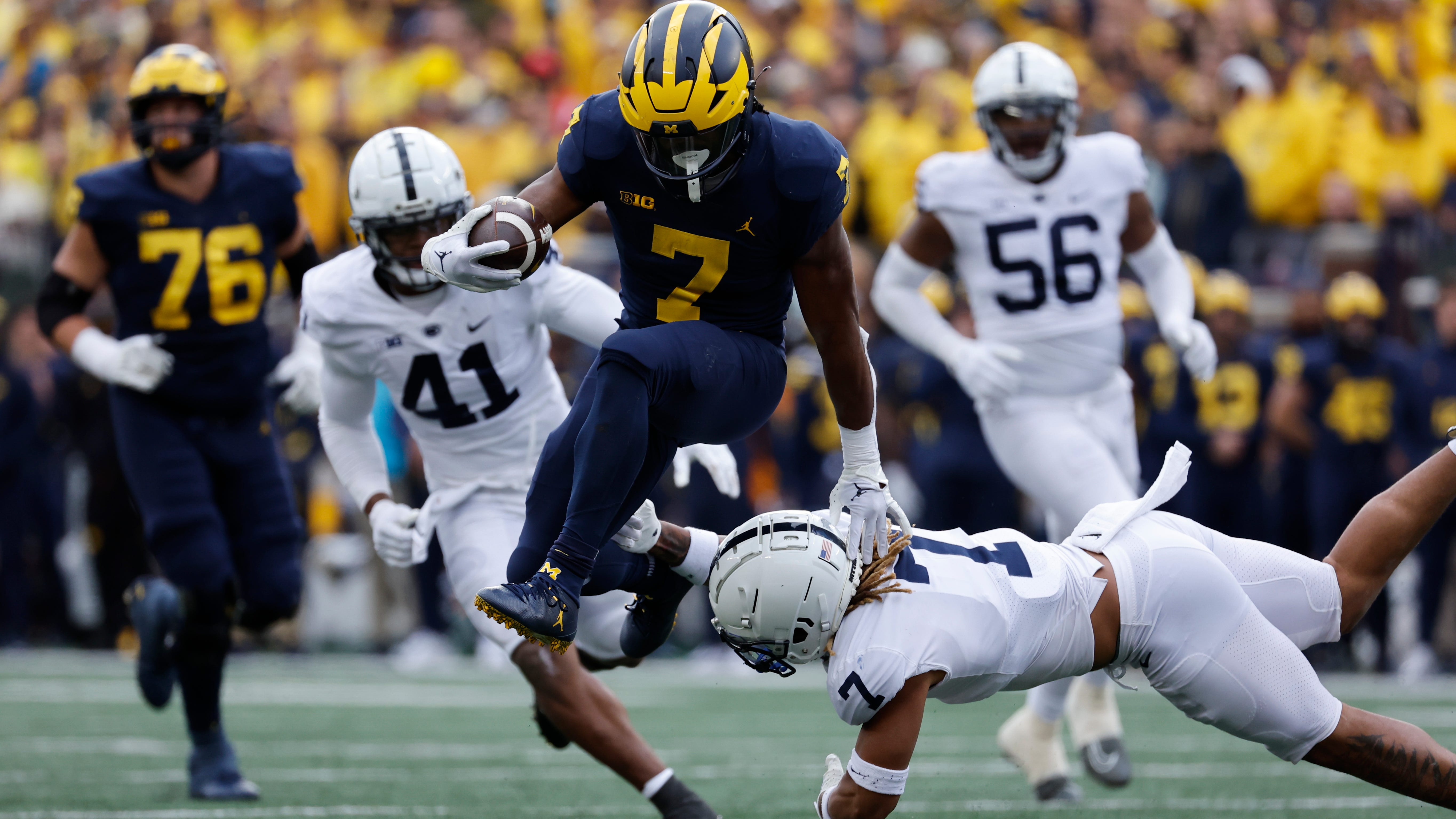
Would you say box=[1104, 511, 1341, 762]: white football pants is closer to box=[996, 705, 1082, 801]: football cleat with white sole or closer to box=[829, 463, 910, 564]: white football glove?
box=[829, 463, 910, 564]: white football glove

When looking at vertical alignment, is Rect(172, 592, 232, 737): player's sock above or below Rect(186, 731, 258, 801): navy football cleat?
above

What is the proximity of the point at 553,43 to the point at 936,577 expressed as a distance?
1048 centimetres

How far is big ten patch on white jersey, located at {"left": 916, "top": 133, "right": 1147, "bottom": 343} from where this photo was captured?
6148 mm

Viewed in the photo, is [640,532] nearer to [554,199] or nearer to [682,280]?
[682,280]

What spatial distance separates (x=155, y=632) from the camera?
6.02m

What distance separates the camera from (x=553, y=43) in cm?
1382

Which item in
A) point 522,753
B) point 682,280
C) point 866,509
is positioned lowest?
point 522,753

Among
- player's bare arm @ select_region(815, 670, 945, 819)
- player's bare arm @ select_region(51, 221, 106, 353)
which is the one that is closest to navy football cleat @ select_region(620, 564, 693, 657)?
player's bare arm @ select_region(815, 670, 945, 819)

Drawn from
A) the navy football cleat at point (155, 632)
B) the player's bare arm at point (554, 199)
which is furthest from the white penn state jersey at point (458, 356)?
the navy football cleat at point (155, 632)

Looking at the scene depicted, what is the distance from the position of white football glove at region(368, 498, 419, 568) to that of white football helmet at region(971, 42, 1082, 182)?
8.16ft

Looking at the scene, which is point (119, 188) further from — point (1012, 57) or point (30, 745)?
point (1012, 57)

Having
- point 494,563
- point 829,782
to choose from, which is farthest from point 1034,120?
point 829,782

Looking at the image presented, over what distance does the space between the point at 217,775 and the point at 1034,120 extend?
361 centimetres

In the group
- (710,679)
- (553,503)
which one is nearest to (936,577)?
(553,503)
